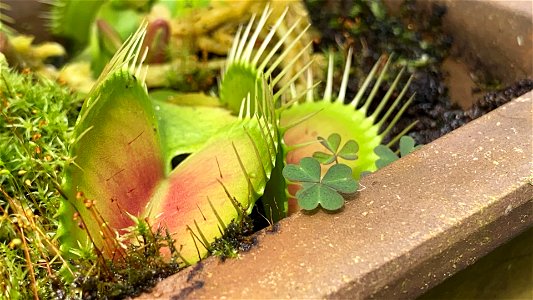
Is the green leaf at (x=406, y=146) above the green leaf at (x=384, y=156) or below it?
above

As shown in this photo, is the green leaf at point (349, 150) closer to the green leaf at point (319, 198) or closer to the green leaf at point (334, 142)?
the green leaf at point (334, 142)

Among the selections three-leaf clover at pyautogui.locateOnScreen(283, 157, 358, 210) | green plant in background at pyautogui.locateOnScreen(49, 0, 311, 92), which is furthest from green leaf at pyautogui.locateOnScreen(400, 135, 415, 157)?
green plant in background at pyautogui.locateOnScreen(49, 0, 311, 92)

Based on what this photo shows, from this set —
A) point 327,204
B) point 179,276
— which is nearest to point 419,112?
point 327,204

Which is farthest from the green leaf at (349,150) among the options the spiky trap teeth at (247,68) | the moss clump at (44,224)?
the moss clump at (44,224)

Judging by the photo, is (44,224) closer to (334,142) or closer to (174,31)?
(334,142)

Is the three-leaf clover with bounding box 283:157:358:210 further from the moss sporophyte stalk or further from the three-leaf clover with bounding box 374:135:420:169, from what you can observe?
the three-leaf clover with bounding box 374:135:420:169
